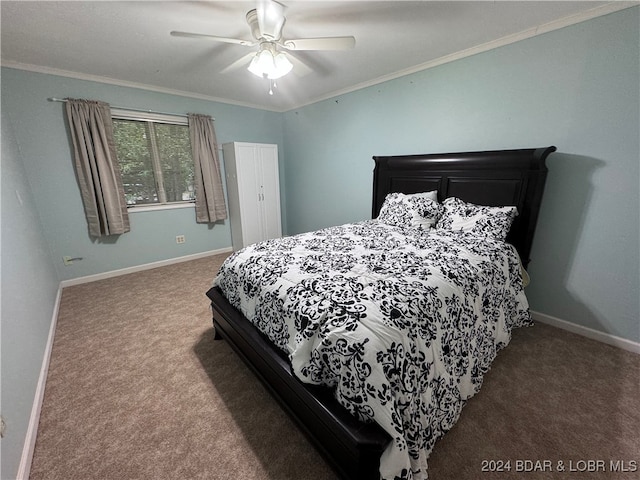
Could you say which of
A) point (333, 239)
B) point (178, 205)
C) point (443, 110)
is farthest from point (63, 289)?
point (443, 110)

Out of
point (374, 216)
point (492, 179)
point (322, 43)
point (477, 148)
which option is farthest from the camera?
point (374, 216)

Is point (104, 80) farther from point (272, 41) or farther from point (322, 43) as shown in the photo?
point (322, 43)

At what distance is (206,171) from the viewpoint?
3.82 metres

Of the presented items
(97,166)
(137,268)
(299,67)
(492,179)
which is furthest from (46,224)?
(492,179)

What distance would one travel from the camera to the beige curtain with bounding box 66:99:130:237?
2881 mm

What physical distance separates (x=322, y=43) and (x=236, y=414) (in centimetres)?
240

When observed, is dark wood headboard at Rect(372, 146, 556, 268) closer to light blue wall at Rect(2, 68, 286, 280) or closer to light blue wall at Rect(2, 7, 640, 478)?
light blue wall at Rect(2, 7, 640, 478)

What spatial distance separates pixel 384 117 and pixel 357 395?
120 inches

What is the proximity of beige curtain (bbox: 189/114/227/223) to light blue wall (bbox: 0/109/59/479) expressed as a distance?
1690mm

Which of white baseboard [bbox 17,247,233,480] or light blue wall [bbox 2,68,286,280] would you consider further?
light blue wall [bbox 2,68,286,280]

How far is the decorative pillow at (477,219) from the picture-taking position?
2.08 meters

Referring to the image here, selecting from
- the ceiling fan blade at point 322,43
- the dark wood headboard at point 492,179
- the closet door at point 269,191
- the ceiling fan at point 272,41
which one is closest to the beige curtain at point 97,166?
the closet door at point 269,191

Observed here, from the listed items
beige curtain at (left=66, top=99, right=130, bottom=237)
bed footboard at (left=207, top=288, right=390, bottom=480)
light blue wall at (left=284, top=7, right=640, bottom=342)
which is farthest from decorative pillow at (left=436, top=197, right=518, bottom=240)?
beige curtain at (left=66, top=99, right=130, bottom=237)

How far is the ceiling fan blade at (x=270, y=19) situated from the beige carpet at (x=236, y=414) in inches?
88.7
